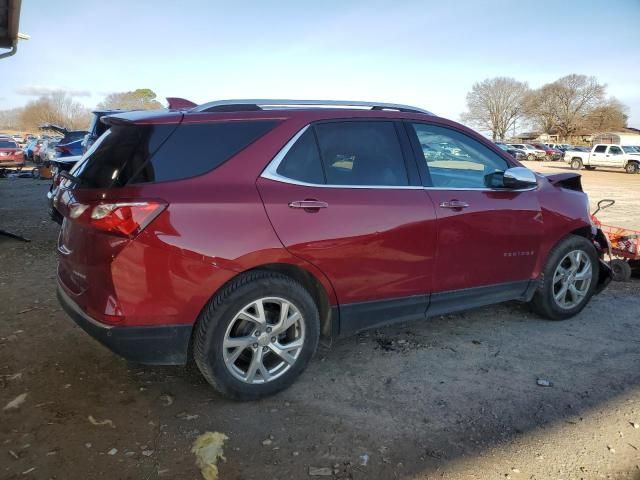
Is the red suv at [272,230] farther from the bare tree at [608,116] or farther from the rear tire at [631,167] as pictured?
the bare tree at [608,116]

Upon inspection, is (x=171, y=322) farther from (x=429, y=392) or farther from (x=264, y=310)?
(x=429, y=392)

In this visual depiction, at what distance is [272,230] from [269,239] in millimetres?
56

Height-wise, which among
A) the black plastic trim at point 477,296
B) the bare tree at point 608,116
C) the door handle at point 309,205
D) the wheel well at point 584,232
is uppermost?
the bare tree at point 608,116

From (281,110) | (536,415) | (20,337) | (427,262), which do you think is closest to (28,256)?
(20,337)

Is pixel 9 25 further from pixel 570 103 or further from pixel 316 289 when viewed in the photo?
pixel 570 103

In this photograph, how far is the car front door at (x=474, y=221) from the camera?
3.59 m

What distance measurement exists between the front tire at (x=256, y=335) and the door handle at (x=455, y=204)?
3.90ft

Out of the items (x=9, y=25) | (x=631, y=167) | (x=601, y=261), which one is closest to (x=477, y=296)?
(x=601, y=261)

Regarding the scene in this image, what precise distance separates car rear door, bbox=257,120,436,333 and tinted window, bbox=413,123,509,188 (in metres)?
0.21

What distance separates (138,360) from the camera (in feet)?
9.09

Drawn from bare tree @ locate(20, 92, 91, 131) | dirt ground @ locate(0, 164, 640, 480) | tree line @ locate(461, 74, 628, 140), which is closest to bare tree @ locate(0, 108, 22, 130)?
bare tree @ locate(20, 92, 91, 131)

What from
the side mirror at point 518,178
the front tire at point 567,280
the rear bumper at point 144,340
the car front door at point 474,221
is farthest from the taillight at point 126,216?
the front tire at point 567,280

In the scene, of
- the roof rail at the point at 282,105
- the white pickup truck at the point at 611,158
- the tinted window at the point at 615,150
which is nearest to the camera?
the roof rail at the point at 282,105

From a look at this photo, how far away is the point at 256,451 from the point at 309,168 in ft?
5.39
